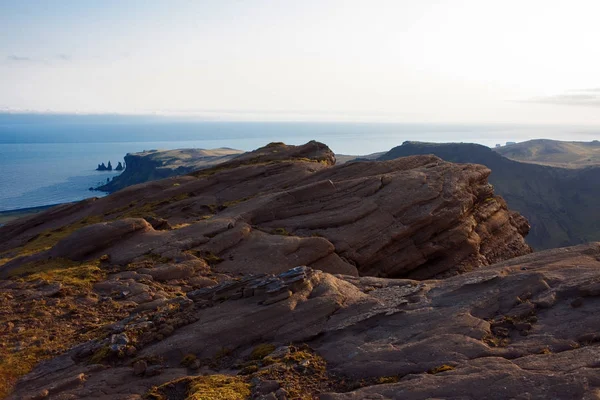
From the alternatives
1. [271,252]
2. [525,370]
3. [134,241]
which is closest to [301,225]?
[271,252]

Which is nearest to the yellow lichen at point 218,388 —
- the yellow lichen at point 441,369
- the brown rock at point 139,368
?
the brown rock at point 139,368

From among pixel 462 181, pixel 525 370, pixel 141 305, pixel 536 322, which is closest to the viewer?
pixel 525 370

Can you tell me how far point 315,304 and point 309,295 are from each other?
1.14 m

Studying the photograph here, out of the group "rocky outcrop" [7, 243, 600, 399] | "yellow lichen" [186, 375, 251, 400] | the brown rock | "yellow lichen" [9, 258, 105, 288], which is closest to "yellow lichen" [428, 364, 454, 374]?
"rocky outcrop" [7, 243, 600, 399]

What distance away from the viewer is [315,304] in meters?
26.1

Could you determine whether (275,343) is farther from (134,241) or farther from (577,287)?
(134,241)

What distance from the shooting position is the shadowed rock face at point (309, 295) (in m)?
21.0

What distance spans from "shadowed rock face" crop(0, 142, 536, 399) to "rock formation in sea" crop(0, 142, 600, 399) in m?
0.11

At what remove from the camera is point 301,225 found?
44.8 m

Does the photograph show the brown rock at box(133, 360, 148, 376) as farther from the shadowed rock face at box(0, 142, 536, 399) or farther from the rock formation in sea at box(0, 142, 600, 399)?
the shadowed rock face at box(0, 142, 536, 399)

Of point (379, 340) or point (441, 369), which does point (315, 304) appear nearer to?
point (379, 340)

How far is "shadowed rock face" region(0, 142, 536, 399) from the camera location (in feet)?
68.8

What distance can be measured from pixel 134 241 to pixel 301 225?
14.6 m

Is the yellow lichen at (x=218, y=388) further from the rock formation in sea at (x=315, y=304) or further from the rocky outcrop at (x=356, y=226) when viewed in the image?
the rocky outcrop at (x=356, y=226)
